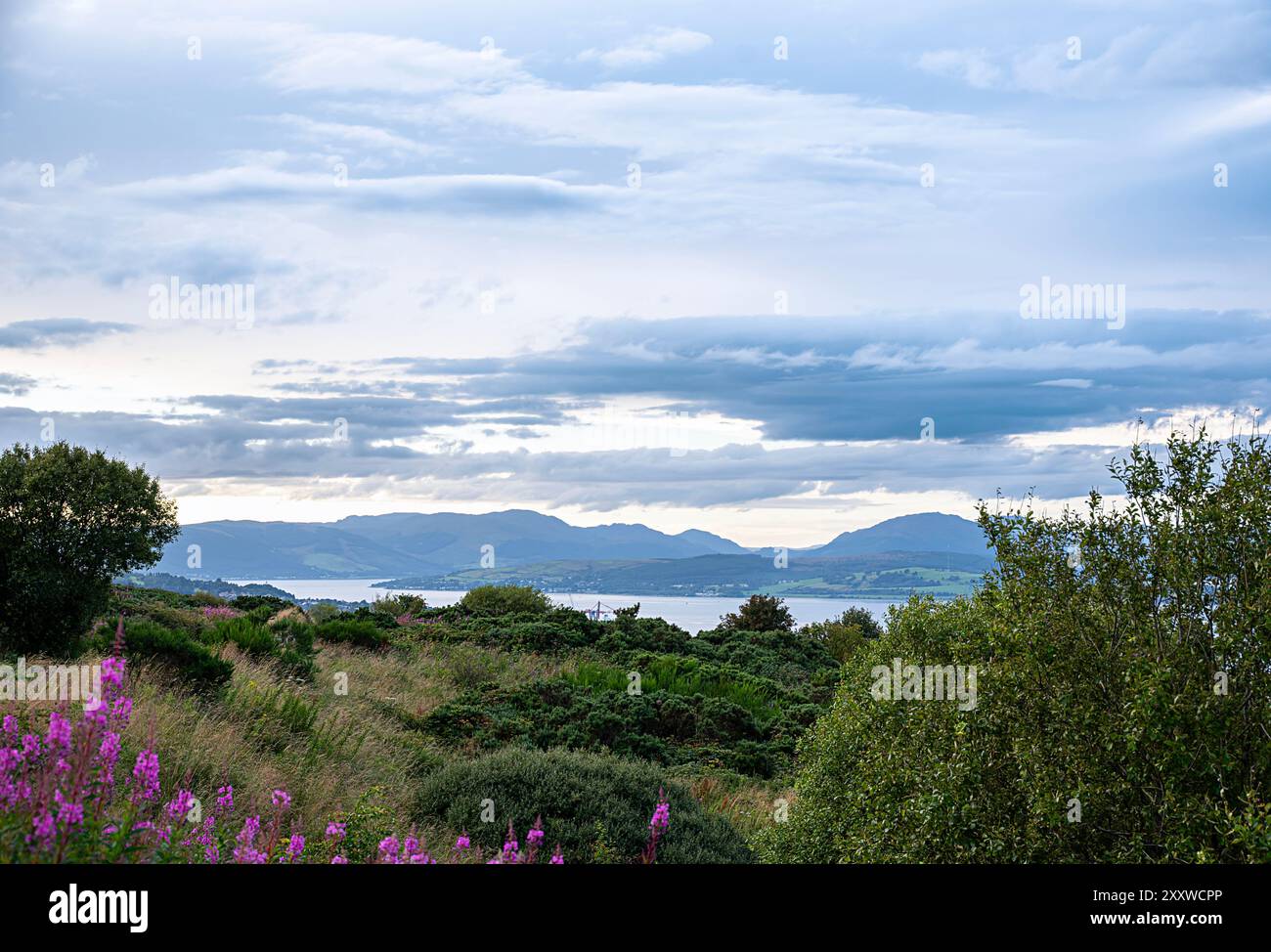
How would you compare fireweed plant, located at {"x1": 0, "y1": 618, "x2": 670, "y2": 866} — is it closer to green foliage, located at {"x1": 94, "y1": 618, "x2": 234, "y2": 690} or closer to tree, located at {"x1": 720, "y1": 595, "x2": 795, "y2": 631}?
green foliage, located at {"x1": 94, "y1": 618, "x2": 234, "y2": 690}

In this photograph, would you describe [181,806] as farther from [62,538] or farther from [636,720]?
[636,720]

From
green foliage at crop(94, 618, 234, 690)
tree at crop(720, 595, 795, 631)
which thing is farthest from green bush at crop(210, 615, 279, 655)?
tree at crop(720, 595, 795, 631)

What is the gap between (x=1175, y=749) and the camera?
245 inches

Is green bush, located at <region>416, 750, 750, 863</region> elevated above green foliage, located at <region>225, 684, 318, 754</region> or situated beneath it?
situated beneath

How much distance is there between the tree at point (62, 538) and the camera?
49.6ft

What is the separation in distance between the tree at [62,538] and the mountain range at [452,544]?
5323 centimetres

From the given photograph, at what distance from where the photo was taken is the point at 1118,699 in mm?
6754

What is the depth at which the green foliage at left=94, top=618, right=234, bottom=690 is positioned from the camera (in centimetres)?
1383

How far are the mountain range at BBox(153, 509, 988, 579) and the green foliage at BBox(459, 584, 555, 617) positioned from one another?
1533 inches

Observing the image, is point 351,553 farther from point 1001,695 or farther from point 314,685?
point 1001,695

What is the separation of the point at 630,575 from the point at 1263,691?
77960mm

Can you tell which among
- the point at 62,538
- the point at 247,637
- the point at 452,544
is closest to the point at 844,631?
the point at 247,637

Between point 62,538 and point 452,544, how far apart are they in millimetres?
138345

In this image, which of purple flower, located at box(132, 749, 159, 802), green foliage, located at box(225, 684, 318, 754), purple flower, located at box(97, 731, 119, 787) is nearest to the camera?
purple flower, located at box(97, 731, 119, 787)
